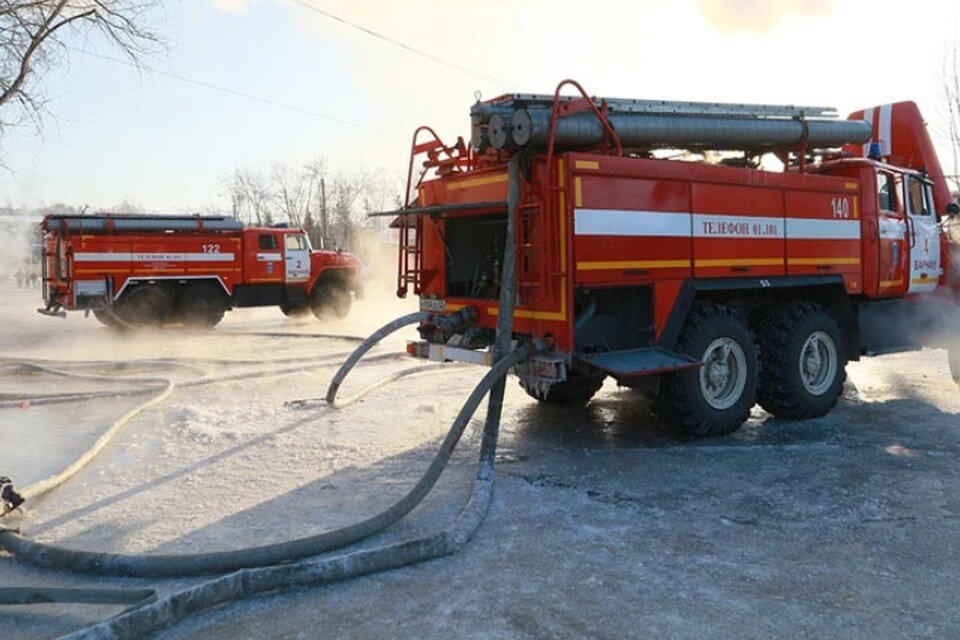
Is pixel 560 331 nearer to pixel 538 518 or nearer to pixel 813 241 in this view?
pixel 538 518

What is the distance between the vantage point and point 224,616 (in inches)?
147

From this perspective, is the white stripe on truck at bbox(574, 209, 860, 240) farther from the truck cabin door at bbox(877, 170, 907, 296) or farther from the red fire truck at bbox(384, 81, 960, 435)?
the truck cabin door at bbox(877, 170, 907, 296)

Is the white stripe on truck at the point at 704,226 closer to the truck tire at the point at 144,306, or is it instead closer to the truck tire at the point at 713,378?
the truck tire at the point at 713,378

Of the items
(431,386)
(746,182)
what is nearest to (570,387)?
(431,386)

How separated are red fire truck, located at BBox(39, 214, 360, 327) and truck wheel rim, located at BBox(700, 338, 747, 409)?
582 inches

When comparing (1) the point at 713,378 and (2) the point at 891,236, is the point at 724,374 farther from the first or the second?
(2) the point at 891,236

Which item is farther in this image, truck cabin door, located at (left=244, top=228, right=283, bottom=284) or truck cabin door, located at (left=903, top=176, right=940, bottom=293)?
truck cabin door, located at (left=244, top=228, right=283, bottom=284)

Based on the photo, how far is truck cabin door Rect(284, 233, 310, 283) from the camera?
810 inches

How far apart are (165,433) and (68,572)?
3.44m

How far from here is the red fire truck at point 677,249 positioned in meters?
6.36

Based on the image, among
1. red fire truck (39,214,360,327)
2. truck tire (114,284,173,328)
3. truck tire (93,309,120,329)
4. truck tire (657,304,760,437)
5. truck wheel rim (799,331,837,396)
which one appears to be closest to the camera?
truck tire (657,304,760,437)

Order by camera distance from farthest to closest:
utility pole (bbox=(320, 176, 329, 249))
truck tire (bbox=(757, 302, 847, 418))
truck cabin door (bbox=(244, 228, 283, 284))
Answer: utility pole (bbox=(320, 176, 329, 249)) < truck cabin door (bbox=(244, 228, 283, 284)) < truck tire (bbox=(757, 302, 847, 418))

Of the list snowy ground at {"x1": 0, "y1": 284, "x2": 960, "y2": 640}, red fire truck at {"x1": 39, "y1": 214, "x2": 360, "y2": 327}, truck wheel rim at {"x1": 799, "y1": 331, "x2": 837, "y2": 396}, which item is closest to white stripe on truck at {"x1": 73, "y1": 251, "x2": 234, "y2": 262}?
red fire truck at {"x1": 39, "y1": 214, "x2": 360, "y2": 327}

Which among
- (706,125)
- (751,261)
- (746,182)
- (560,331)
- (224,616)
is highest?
(706,125)
